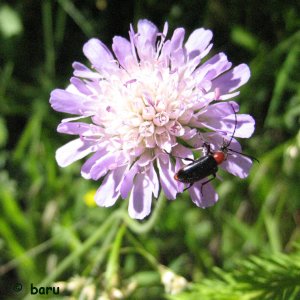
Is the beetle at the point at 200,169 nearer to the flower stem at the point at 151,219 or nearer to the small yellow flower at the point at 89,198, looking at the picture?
the flower stem at the point at 151,219

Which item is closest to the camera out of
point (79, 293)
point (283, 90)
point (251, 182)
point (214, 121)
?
point (214, 121)

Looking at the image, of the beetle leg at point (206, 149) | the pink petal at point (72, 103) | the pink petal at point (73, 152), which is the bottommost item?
the beetle leg at point (206, 149)

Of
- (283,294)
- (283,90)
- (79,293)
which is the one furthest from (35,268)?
(283,90)

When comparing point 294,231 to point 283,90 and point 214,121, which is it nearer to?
point 283,90

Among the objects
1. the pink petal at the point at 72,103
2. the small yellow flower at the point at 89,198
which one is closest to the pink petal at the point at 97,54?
the pink petal at the point at 72,103

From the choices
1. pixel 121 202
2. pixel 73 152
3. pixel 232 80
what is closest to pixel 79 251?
pixel 121 202

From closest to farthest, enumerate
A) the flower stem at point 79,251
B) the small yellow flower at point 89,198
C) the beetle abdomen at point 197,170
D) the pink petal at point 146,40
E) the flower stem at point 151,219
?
the beetle abdomen at point 197,170 < the pink petal at point 146,40 < the flower stem at point 151,219 < the flower stem at point 79,251 < the small yellow flower at point 89,198
